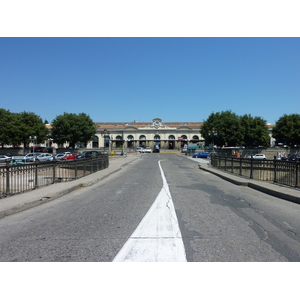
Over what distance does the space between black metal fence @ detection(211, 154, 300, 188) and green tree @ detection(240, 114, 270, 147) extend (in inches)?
2052

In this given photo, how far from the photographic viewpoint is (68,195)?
37.9ft

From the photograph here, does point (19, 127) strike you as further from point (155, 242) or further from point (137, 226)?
point (155, 242)

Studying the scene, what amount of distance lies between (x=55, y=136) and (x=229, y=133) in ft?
144

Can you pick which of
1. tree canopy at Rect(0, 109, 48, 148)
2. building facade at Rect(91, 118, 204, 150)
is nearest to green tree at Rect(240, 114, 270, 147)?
building facade at Rect(91, 118, 204, 150)

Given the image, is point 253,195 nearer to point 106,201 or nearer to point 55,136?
point 106,201

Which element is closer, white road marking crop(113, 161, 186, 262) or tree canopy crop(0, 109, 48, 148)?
white road marking crop(113, 161, 186, 262)

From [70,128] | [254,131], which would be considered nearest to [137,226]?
[70,128]

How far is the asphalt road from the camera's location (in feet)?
15.7

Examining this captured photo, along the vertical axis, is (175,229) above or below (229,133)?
below

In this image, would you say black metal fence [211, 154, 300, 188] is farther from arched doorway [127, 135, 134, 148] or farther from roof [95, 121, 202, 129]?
roof [95, 121, 202, 129]

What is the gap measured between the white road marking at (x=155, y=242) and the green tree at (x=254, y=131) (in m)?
69.1

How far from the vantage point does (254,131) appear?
73.1 m

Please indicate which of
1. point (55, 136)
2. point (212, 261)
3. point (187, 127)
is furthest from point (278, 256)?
point (187, 127)

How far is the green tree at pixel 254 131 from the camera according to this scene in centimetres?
7300
